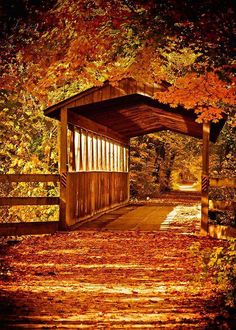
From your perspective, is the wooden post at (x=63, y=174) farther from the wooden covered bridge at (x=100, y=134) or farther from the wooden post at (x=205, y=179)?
the wooden post at (x=205, y=179)

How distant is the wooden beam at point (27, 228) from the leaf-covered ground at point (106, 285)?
1.06ft

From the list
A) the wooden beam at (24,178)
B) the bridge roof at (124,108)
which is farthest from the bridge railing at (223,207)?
the wooden beam at (24,178)

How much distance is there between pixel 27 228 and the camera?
14.5 m

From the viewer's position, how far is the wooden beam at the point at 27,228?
557 inches

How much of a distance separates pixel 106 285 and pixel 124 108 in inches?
456

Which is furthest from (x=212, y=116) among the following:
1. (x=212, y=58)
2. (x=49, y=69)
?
(x=49, y=69)

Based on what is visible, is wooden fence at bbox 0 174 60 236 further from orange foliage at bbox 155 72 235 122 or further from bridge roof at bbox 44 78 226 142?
orange foliage at bbox 155 72 235 122

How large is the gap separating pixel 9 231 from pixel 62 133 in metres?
3.36

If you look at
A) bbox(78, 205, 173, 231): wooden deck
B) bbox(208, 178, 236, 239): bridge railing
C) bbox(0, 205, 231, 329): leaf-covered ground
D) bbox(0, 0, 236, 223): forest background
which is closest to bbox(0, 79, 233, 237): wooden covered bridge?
bbox(208, 178, 236, 239): bridge railing

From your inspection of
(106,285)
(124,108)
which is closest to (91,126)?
(124,108)

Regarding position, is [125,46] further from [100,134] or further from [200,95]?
[100,134]

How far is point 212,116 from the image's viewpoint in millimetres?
15516

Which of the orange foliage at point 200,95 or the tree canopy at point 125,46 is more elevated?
the tree canopy at point 125,46

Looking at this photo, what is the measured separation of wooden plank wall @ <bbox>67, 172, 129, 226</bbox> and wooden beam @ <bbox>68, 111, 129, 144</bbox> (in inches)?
65.7
